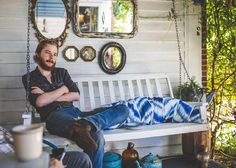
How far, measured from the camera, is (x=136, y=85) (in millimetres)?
3867

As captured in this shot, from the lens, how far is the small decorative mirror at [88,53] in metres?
3.64

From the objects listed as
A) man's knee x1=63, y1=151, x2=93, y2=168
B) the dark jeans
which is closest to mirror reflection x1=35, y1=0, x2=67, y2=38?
the dark jeans

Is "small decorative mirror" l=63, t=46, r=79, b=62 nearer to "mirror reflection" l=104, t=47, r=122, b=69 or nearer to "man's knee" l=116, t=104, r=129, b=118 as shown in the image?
"mirror reflection" l=104, t=47, r=122, b=69

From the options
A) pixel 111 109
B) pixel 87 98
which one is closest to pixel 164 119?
pixel 111 109

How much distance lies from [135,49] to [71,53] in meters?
0.80

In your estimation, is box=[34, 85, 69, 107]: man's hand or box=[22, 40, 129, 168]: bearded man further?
box=[34, 85, 69, 107]: man's hand

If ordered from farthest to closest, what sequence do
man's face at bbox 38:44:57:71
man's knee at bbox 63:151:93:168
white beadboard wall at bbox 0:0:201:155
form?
white beadboard wall at bbox 0:0:201:155, man's face at bbox 38:44:57:71, man's knee at bbox 63:151:93:168

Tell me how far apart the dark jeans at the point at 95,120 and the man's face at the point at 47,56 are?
1.45 ft

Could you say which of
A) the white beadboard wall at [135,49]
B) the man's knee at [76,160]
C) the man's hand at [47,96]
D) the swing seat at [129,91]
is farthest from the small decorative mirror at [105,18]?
the man's knee at [76,160]

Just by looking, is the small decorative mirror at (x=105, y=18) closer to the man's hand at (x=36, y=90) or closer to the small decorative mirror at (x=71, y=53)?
the small decorative mirror at (x=71, y=53)

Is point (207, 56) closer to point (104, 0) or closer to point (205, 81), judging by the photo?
point (205, 81)

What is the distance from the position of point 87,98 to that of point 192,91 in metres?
1.25

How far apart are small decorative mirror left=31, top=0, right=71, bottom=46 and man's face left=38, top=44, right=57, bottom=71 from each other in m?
0.62

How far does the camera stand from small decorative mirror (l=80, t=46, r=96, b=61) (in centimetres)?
364
